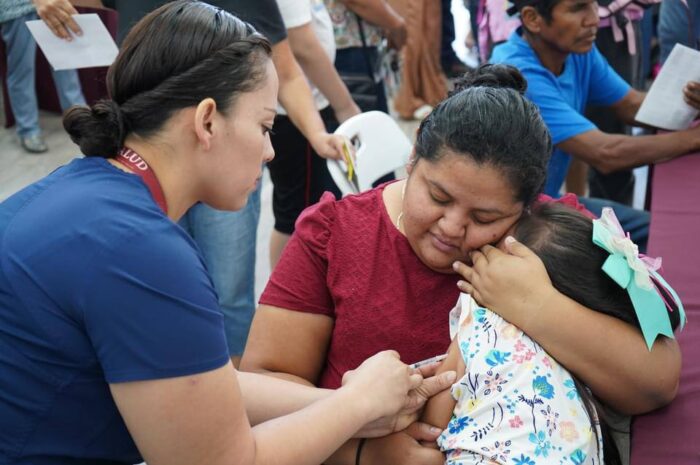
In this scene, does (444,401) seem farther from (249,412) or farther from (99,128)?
(99,128)

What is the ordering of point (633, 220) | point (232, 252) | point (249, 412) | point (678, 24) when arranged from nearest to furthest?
point (249, 412) → point (232, 252) → point (633, 220) → point (678, 24)

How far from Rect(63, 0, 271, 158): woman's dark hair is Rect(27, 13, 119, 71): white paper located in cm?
112

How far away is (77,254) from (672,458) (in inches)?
37.8

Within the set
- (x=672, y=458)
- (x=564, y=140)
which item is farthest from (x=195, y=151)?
(x=564, y=140)

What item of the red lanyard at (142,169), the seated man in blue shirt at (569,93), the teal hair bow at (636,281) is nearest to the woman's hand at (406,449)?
the teal hair bow at (636,281)

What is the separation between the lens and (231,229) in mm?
2357

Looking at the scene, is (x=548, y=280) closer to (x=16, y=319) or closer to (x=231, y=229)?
(x=16, y=319)

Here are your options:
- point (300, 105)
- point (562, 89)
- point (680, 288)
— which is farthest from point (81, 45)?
point (680, 288)

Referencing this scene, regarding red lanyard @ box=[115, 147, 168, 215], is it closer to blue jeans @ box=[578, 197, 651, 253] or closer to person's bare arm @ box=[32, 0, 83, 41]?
person's bare arm @ box=[32, 0, 83, 41]

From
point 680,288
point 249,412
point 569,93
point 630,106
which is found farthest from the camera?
point 630,106

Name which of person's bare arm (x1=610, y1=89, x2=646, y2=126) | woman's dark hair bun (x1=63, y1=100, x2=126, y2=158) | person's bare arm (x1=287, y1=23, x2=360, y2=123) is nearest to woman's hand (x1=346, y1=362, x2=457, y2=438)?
woman's dark hair bun (x1=63, y1=100, x2=126, y2=158)

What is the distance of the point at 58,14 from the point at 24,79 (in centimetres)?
278

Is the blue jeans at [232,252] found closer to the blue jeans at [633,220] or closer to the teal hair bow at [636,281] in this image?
the blue jeans at [633,220]

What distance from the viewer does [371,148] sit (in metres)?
2.42
